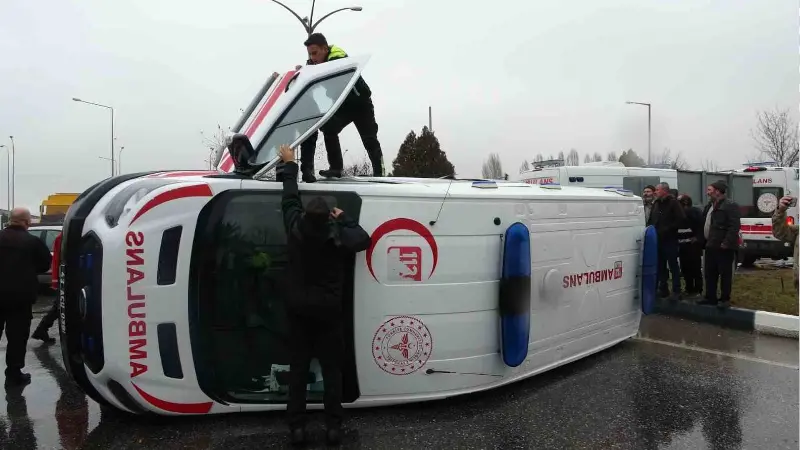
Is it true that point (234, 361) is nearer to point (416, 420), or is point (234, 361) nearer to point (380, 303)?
point (380, 303)

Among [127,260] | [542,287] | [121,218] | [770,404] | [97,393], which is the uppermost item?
[121,218]

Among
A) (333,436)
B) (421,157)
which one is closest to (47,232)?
(333,436)

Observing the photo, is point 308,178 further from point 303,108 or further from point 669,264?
point 669,264

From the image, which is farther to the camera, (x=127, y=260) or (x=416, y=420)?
(x=416, y=420)

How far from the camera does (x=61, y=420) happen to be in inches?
167

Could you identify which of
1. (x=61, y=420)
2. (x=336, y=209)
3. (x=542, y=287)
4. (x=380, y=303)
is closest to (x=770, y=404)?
(x=542, y=287)

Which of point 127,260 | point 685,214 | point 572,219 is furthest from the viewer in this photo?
point 685,214

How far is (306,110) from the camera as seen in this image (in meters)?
4.48

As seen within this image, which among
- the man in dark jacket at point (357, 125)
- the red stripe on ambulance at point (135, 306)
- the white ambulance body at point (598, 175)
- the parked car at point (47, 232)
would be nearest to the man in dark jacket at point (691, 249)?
the white ambulance body at point (598, 175)

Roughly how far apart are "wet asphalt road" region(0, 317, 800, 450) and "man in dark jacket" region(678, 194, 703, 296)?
341 cm

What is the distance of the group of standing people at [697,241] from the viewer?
298 inches

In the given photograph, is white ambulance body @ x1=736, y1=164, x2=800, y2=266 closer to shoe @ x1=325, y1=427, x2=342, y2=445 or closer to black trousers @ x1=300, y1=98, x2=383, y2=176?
black trousers @ x1=300, y1=98, x2=383, y2=176

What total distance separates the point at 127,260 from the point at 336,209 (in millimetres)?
1302

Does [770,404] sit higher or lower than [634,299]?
lower
